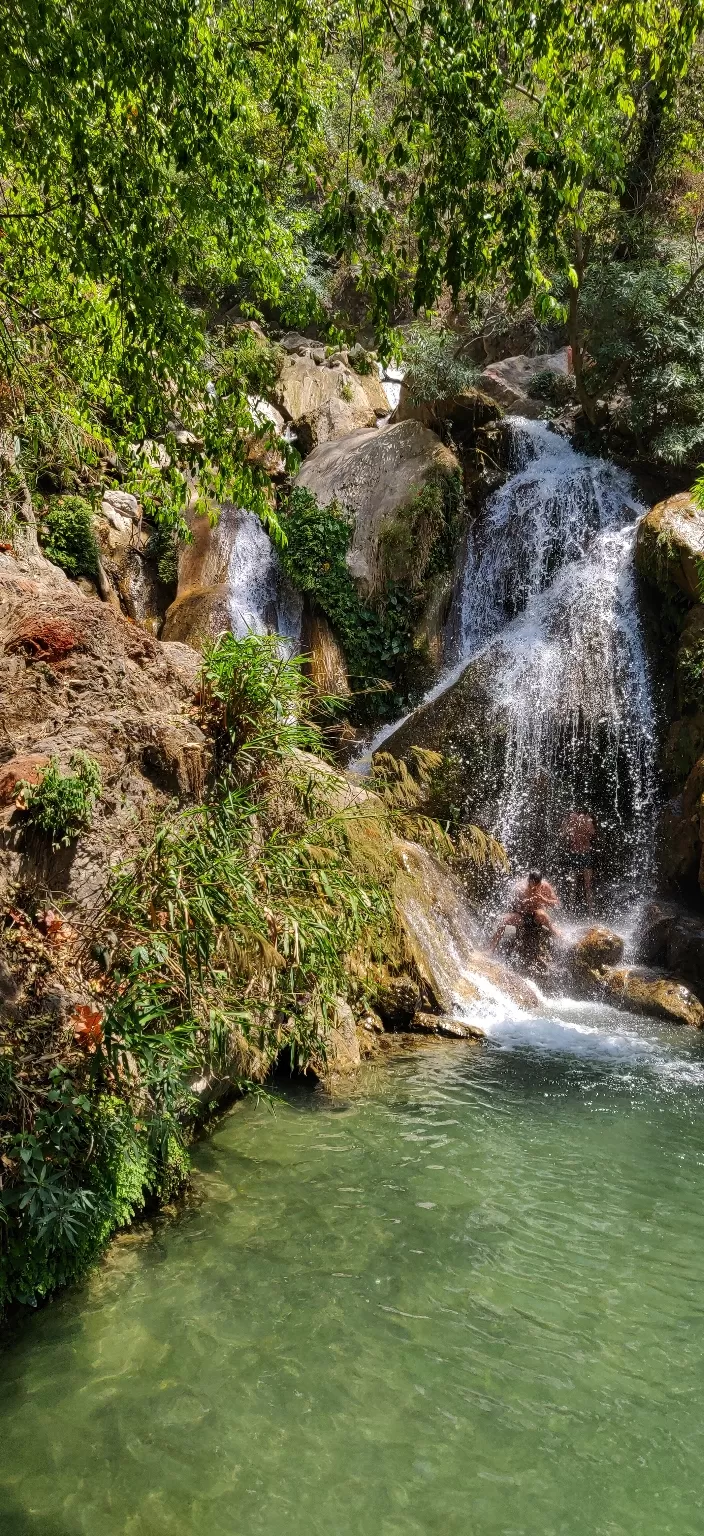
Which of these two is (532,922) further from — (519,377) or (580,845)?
(519,377)

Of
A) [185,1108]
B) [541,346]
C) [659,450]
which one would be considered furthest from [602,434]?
→ [185,1108]

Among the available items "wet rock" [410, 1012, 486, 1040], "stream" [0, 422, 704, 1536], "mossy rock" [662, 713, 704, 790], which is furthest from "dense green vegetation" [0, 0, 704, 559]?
"mossy rock" [662, 713, 704, 790]

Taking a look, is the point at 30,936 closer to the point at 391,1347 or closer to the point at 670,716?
the point at 391,1347

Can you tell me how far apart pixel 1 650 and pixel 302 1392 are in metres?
4.30

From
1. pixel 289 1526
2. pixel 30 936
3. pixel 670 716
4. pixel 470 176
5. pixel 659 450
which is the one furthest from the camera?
pixel 659 450

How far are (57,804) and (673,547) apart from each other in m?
9.81

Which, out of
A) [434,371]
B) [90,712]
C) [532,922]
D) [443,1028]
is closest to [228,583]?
[434,371]

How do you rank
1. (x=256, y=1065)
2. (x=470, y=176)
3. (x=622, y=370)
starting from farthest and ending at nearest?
(x=622, y=370)
(x=256, y=1065)
(x=470, y=176)

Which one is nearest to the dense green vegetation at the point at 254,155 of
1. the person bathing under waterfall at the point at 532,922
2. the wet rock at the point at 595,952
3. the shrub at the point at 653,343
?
the person bathing under waterfall at the point at 532,922

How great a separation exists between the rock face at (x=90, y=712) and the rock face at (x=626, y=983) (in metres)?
5.96

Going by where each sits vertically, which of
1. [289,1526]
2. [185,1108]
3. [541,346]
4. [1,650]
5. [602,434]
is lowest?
[289,1526]

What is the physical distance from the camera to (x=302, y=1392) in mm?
3627

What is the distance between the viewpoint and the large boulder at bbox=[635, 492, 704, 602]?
12188mm

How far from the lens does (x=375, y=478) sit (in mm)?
17125
